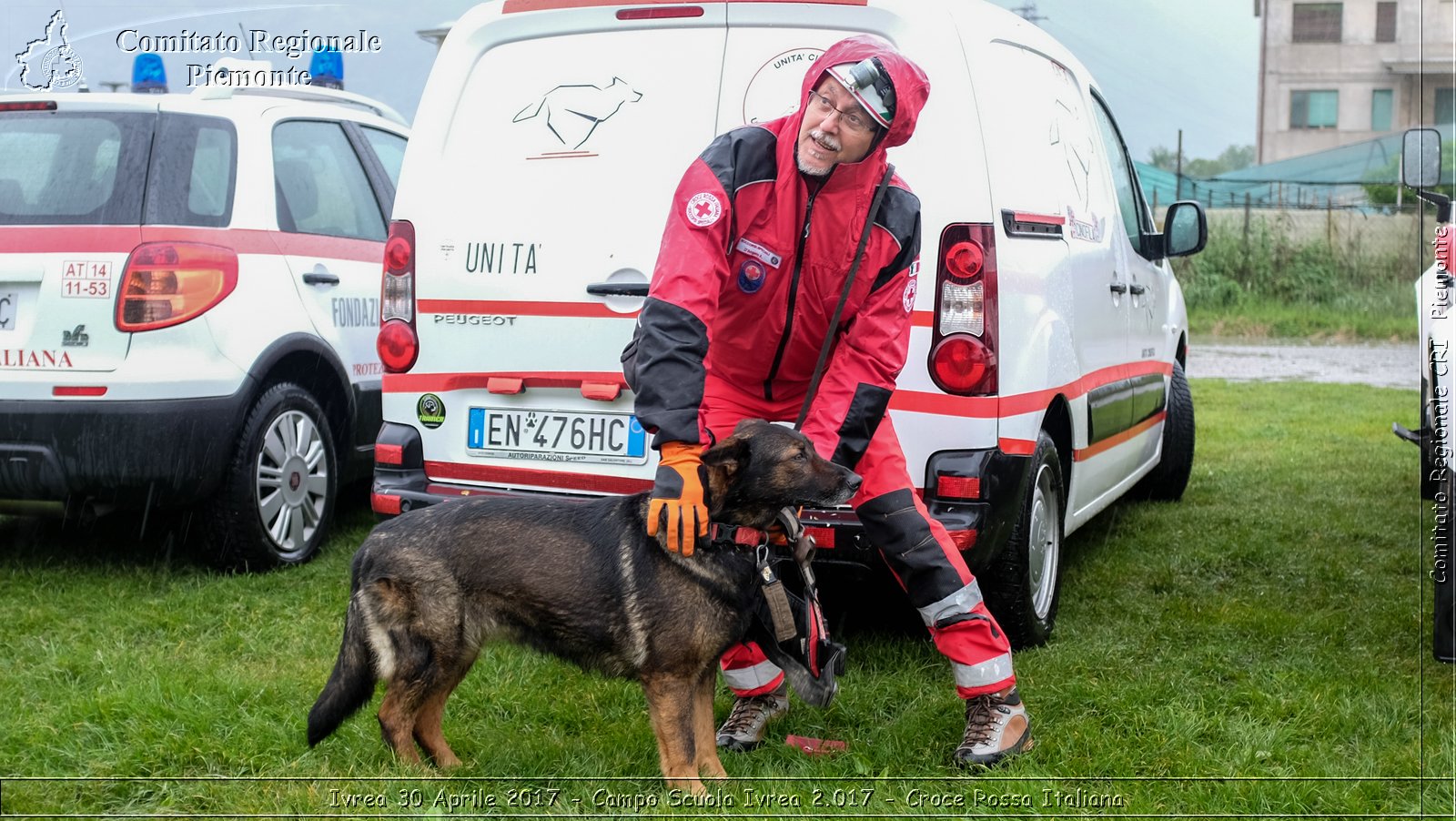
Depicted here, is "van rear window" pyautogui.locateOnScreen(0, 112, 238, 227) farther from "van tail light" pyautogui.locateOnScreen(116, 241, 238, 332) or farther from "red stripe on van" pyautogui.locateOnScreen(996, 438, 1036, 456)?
"red stripe on van" pyautogui.locateOnScreen(996, 438, 1036, 456)

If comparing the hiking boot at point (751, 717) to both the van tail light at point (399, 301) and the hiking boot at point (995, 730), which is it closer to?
the hiking boot at point (995, 730)

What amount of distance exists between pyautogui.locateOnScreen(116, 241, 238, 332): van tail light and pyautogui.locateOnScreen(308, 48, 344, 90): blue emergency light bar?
8.13 feet

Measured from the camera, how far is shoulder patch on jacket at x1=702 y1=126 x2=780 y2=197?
294 centimetres

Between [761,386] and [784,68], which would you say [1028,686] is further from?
[784,68]

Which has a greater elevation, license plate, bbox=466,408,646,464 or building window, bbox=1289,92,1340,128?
building window, bbox=1289,92,1340,128

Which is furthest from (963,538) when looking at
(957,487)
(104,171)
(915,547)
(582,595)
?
(104,171)

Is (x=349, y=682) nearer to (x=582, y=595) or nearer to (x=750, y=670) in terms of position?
(x=582, y=595)

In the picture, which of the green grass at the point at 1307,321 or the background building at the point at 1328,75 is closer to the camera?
the green grass at the point at 1307,321

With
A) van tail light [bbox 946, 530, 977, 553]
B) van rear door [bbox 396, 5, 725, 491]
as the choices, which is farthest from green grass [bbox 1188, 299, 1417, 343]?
van rear door [bbox 396, 5, 725, 491]

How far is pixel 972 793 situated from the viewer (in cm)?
302

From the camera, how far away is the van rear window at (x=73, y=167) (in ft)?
15.4

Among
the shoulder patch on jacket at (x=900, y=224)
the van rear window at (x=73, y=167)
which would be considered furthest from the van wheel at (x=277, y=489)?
the shoulder patch on jacket at (x=900, y=224)

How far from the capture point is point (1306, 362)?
15.0 m

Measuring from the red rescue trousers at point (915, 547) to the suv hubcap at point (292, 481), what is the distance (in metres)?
2.54
